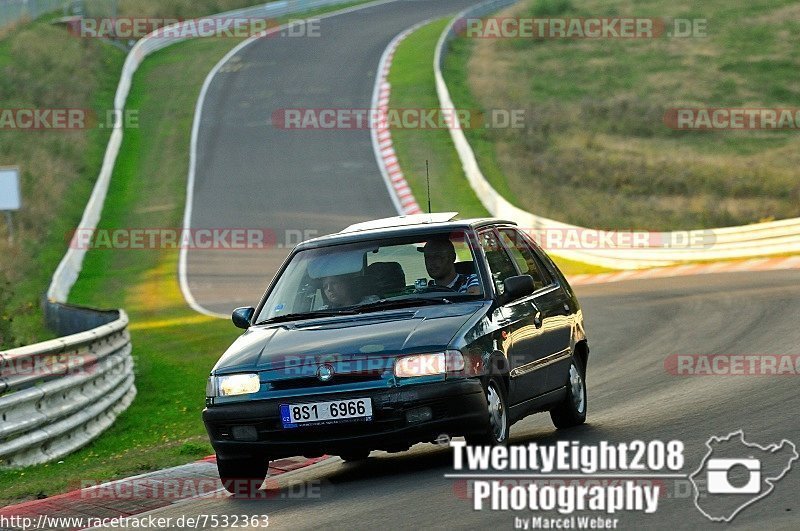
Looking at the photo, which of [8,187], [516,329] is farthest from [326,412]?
[8,187]

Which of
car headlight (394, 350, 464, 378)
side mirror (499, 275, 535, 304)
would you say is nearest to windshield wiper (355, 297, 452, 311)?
side mirror (499, 275, 535, 304)

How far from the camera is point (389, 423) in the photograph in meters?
8.03

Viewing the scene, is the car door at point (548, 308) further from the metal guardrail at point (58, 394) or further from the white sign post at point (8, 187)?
the white sign post at point (8, 187)

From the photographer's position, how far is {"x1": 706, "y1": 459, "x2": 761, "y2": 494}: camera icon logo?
6988 mm

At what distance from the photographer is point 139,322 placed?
22.8 metres

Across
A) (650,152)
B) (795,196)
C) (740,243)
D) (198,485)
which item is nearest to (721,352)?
(198,485)

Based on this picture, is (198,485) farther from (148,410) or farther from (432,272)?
(148,410)

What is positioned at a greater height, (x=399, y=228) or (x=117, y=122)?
(x=117, y=122)

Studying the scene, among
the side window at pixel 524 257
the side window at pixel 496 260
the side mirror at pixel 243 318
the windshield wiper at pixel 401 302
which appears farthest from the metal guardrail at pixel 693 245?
the windshield wiper at pixel 401 302

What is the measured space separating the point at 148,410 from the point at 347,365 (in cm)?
697

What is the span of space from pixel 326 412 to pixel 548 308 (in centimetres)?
232

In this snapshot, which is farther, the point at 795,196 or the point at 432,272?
the point at 795,196

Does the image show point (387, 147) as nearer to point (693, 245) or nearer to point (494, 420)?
point (693, 245)

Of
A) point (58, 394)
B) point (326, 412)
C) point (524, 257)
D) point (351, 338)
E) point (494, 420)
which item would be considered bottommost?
point (58, 394)
